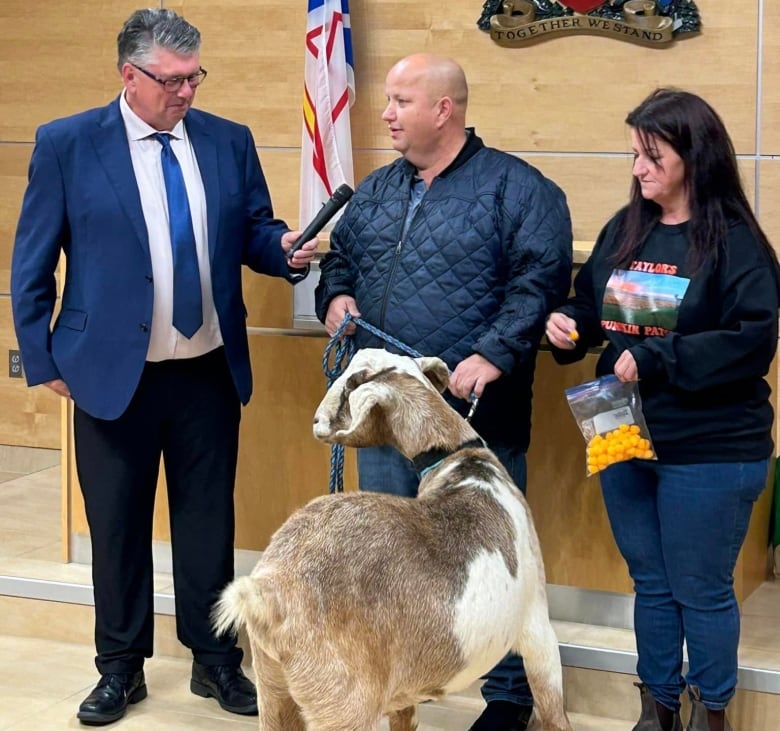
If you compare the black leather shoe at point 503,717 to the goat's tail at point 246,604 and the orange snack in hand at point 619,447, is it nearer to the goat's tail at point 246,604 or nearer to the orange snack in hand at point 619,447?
the orange snack in hand at point 619,447

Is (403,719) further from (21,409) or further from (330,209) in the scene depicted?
(21,409)

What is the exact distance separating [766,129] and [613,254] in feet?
6.55

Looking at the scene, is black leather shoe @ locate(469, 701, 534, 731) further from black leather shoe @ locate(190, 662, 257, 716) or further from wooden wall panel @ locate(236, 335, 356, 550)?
wooden wall panel @ locate(236, 335, 356, 550)

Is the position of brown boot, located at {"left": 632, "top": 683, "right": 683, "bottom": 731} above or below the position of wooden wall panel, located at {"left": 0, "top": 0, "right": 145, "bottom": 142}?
below

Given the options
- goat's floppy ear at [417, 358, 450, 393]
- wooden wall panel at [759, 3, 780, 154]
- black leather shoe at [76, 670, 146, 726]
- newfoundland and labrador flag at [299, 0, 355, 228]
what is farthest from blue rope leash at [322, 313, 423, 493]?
wooden wall panel at [759, 3, 780, 154]

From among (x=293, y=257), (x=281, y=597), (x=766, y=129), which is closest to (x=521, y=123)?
(x=766, y=129)

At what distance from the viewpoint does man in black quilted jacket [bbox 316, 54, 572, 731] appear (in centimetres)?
309

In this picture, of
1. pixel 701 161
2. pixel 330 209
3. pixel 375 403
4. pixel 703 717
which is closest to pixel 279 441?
pixel 330 209

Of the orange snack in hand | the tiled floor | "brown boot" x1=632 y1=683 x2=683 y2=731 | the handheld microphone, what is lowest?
the tiled floor

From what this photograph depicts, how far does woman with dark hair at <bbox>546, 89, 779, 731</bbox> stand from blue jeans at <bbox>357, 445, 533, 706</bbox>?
0.30 m

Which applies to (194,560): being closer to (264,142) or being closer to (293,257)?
(293,257)

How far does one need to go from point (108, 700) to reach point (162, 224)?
1.29m

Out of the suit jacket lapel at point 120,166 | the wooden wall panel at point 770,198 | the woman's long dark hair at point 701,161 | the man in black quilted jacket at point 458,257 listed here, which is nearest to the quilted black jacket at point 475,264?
the man in black quilted jacket at point 458,257

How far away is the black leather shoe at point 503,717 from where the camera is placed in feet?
10.8
